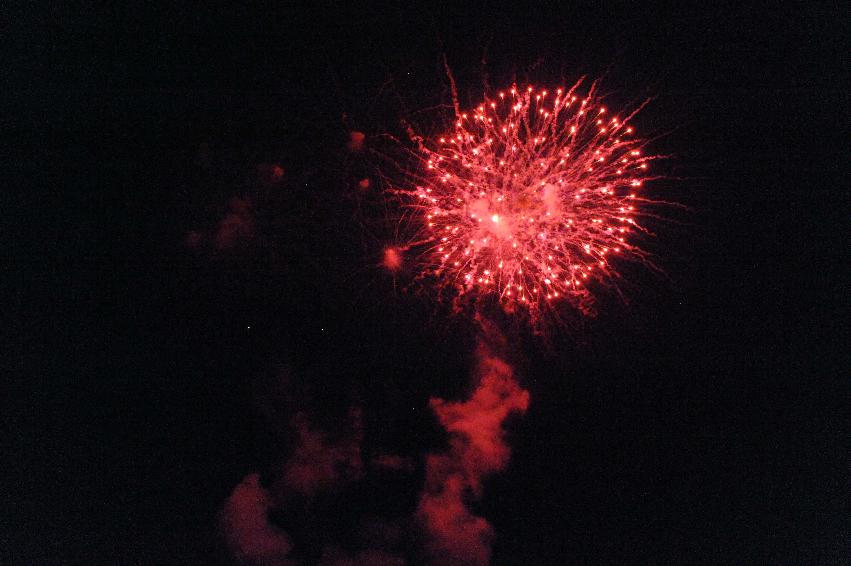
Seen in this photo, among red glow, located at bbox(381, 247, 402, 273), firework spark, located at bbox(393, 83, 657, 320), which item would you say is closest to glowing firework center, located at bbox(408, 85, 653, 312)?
firework spark, located at bbox(393, 83, 657, 320)

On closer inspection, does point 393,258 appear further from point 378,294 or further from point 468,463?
point 468,463

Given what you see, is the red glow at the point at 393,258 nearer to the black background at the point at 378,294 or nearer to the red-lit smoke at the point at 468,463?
the black background at the point at 378,294

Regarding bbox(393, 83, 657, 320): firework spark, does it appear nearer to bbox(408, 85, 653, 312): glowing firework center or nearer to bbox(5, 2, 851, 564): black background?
bbox(408, 85, 653, 312): glowing firework center

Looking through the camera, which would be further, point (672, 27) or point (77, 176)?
point (77, 176)

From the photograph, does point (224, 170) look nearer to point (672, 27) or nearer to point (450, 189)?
point (450, 189)

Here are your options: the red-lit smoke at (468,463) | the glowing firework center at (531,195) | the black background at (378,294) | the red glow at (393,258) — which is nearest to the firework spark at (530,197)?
the glowing firework center at (531,195)

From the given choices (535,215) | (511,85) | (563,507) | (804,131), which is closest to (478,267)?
(535,215)

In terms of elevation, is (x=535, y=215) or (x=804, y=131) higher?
(x=804, y=131)
